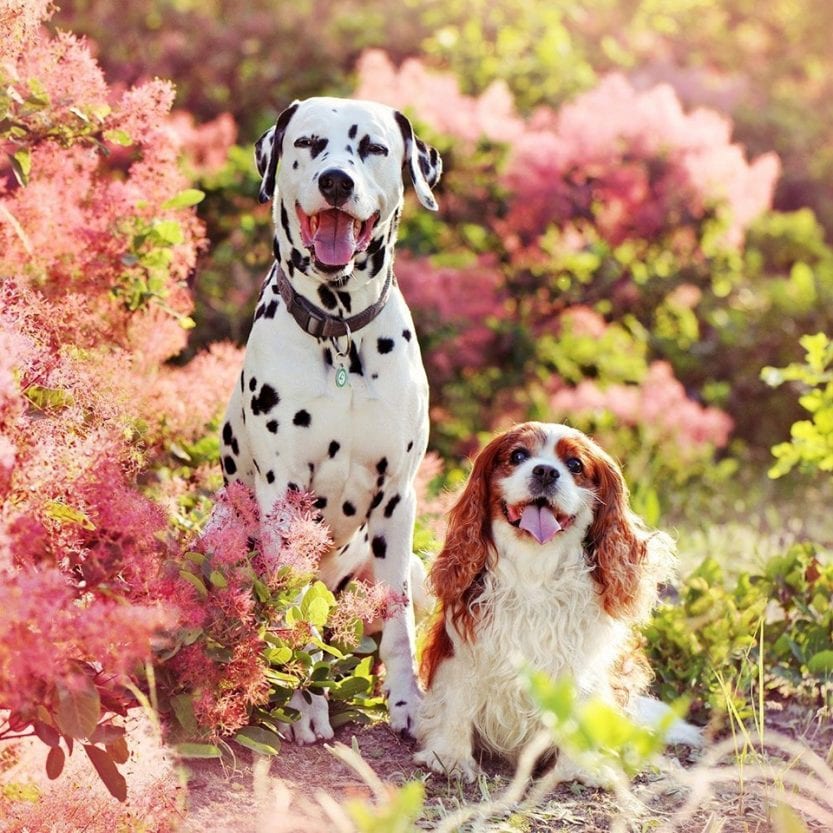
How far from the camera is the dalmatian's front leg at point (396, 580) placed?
14.0 feet

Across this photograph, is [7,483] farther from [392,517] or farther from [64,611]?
[392,517]

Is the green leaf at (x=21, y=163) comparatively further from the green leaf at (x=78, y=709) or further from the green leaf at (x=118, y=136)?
the green leaf at (x=78, y=709)

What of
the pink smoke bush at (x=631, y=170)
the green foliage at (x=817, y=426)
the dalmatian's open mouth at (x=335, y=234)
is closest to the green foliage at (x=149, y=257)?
the dalmatian's open mouth at (x=335, y=234)

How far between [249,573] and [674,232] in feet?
18.8

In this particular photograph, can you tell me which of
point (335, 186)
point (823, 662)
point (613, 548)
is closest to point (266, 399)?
point (335, 186)

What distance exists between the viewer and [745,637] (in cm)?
479

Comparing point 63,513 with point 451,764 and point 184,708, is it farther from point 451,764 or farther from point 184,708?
point 451,764

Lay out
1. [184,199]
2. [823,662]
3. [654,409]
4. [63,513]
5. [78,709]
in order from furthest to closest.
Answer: [654,409], [184,199], [823,662], [63,513], [78,709]

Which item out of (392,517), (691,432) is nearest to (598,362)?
(691,432)

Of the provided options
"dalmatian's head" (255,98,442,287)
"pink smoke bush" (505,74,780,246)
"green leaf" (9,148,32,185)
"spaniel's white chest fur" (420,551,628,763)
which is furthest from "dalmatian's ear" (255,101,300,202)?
"pink smoke bush" (505,74,780,246)

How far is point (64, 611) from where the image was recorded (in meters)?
2.80

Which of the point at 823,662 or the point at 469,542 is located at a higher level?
the point at 469,542

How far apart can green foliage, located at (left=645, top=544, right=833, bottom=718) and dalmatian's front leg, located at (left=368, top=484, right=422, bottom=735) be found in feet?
3.41

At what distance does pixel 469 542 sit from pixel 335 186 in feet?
3.75
